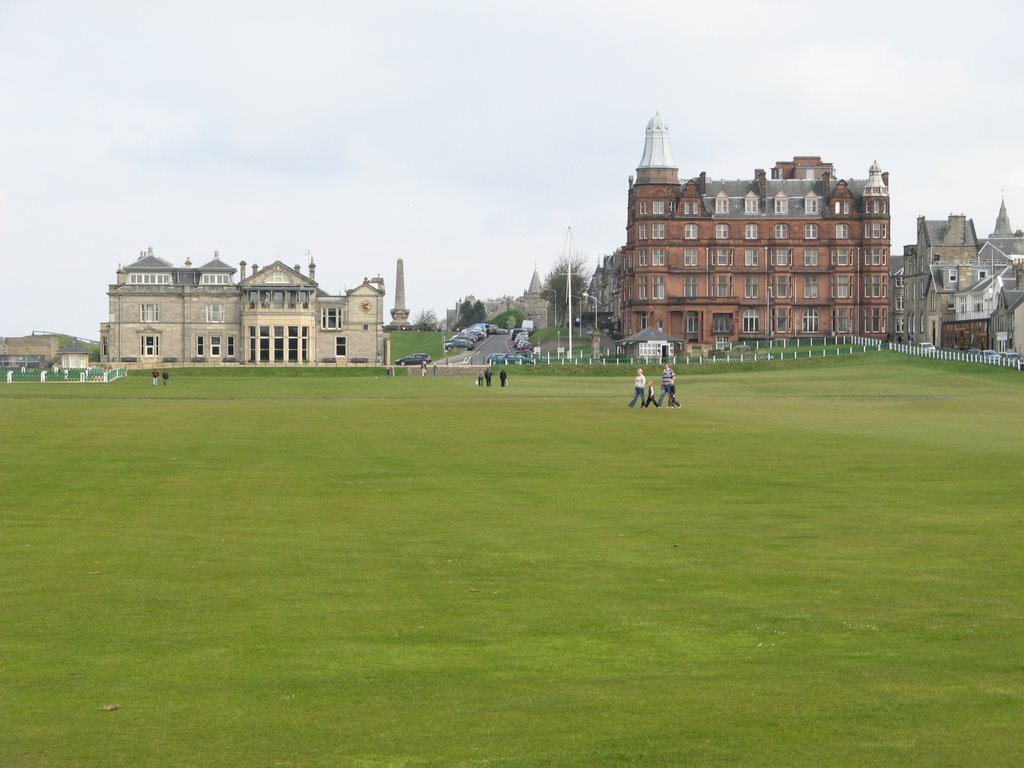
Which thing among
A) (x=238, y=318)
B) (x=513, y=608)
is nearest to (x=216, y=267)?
(x=238, y=318)

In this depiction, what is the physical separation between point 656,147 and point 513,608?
144634mm

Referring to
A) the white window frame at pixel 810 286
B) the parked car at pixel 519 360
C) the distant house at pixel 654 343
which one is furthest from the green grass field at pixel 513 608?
the white window frame at pixel 810 286

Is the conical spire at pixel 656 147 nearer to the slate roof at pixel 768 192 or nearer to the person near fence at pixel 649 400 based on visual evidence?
Result: the slate roof at pixel 768 192

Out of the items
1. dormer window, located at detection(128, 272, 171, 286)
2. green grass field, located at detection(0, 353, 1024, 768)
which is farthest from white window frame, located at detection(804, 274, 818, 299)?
green grass field, located at detection(0, 353, 1024, 768)

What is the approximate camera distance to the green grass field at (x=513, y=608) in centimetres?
1246

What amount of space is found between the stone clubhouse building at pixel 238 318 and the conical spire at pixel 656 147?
3491 centimetres

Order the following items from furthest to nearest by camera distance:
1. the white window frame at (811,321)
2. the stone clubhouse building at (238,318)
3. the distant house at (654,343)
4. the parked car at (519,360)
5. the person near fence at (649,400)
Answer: the stone clubhouse building at (238,318) → the white window frame at (811,321) → the distant house at (654,343) → the parked car at (519,360) → the person near fence at (649,400)

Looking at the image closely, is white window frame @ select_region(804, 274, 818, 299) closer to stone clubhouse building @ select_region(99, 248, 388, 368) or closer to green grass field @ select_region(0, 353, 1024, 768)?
stone clubhouse building @ select_region(99, 248, 388, 368)

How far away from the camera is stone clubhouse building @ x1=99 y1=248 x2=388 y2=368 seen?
170 meters

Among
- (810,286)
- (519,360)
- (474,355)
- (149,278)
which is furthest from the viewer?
(149,278)

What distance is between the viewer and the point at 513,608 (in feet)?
58.6

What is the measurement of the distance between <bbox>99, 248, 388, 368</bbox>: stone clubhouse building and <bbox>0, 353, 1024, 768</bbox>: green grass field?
12930 centimetres

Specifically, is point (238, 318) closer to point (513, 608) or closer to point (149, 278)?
point (149, 278)

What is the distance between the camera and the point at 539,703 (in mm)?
13430
